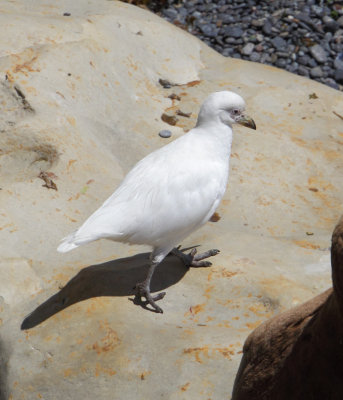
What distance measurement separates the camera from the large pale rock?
378 centimetres

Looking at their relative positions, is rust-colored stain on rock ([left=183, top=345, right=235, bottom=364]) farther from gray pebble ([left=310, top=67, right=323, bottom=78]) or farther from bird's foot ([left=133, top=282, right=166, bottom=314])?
gray pebble ([left=310, top=67, right=323, bottom=78])

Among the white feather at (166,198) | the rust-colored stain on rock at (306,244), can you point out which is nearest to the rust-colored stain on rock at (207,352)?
the white feather at (166,198)

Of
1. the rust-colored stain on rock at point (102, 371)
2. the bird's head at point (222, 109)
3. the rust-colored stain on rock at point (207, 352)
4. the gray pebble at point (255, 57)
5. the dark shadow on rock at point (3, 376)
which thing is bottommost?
the gray pebble at point (255, 57)

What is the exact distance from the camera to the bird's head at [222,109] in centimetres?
460

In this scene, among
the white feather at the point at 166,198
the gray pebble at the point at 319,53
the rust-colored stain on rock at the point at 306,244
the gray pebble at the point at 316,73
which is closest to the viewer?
the white feather at the point at 166,198

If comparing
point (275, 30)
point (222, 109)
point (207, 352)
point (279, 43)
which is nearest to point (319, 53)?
point (279, 43)

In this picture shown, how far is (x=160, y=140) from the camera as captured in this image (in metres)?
6.10

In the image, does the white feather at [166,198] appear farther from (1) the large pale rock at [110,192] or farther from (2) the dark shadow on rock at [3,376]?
(2) the dark shadow on rock at [3,376]

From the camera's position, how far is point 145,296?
423 cm

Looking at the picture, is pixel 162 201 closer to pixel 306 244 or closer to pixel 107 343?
pixel 107 343

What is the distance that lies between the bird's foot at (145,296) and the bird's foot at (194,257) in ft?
1.14

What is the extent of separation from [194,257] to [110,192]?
1105 millimetres

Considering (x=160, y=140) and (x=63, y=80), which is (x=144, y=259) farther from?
(x=63, y=80)

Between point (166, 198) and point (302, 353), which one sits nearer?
point (302, 353)
